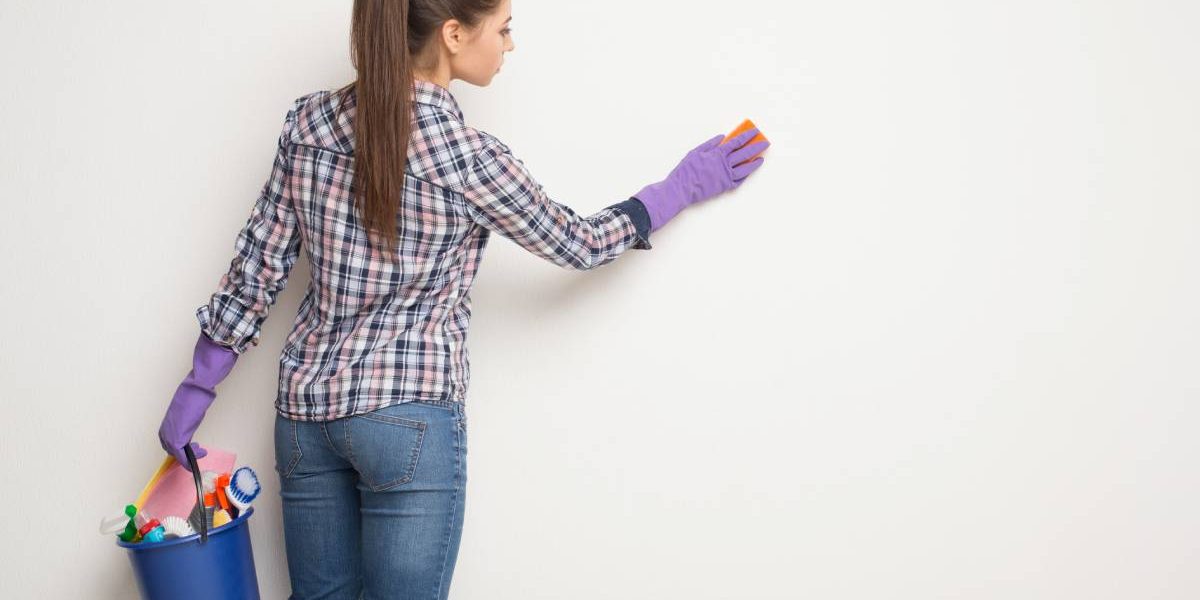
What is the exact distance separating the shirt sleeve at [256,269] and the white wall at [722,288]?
0.63ft

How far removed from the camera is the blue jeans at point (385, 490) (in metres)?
1.21

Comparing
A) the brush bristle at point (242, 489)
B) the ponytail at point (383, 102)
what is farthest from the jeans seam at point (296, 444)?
the ponytail at point (383, 102)

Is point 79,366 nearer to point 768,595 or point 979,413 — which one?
point 768,595

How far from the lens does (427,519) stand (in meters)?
1.23

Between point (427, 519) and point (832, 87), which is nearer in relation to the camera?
point (427, 519)

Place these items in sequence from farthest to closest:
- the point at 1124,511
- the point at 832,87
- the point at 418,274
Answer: the point at 1124,511, the point at 832,87, the point at 418,274

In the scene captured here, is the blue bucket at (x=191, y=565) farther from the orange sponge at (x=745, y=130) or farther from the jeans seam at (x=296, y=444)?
the orange sponge at (x=745, y=130)

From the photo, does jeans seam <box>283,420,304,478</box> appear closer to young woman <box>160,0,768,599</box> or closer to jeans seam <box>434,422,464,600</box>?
young woman <box>160,0,768,599</box>

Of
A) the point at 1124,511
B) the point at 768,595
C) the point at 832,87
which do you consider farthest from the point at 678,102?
the point at 1124,511

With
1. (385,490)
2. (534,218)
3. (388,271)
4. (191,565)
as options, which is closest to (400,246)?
(388,271)

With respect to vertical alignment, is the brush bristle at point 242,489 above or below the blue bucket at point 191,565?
above

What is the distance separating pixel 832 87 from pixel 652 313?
45 centimetres

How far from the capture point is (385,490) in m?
1.23

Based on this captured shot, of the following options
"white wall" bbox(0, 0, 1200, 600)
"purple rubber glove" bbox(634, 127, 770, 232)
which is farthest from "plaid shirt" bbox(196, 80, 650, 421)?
"white wall" bbox(0, 0, 1200, 600)
